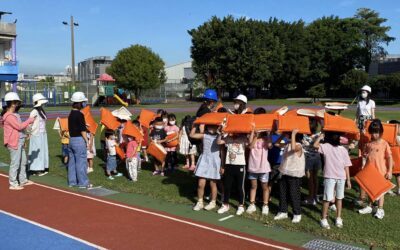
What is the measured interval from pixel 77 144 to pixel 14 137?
1.28 m

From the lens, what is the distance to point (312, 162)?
7328 millimetres

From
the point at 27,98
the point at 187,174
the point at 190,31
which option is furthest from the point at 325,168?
the point at 190,31

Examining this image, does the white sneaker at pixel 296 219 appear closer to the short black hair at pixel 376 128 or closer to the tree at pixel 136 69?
the short black hair at pixel 376 128

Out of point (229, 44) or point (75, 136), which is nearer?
point (75, 136)

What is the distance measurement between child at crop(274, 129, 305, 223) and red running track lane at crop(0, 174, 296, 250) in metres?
1.05

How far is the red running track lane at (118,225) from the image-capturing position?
5.71 metres

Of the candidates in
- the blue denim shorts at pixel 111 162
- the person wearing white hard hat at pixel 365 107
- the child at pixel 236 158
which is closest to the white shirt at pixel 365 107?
the person wearing white hard hat at pixel 365 107

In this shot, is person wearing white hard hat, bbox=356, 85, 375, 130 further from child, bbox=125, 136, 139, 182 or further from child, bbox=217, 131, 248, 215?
child, bbox=125, 136, 139, 182

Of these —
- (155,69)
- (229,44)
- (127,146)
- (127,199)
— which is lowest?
(127,199)

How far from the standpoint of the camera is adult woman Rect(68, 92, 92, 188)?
8781 mm

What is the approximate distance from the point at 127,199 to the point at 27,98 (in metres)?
40.4

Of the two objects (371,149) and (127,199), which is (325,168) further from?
(127,199)

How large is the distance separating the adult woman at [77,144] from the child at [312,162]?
4557 millimetres

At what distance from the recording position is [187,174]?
10258mm
